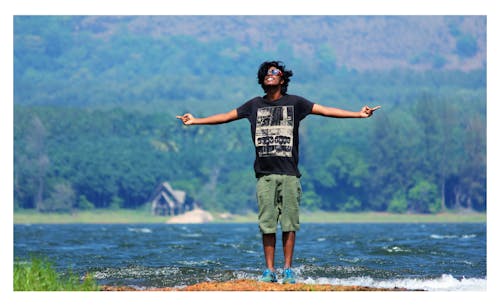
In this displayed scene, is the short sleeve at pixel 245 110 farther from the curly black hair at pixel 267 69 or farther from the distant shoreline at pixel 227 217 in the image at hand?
the distant shoreline at pixel 227 217

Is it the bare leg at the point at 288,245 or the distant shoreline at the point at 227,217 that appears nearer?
the bare leg at the point at 288,245

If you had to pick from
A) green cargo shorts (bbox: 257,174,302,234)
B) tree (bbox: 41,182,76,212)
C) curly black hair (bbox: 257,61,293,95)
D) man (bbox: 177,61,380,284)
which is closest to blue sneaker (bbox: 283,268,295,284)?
man (bbox: 177,61,380,284)

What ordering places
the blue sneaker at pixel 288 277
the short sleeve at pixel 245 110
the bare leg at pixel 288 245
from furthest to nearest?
1. the short sleeve at pixel 245 110
2. the bare leg at pixel 288 245
3. the blue sneaker at pixel 288 277

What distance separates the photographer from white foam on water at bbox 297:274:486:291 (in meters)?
13.7

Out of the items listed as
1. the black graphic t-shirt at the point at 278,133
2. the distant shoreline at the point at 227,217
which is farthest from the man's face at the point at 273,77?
the distant shoreline at the point at 227,217

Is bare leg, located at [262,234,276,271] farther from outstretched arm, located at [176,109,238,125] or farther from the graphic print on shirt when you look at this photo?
outstretched arm, located at [176,109,238,125]

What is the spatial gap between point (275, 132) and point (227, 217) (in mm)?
115058

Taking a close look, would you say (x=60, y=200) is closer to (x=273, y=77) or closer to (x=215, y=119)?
(x=215, y=119)

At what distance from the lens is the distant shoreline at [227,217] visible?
4776 inches

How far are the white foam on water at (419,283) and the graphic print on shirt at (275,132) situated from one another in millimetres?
2733

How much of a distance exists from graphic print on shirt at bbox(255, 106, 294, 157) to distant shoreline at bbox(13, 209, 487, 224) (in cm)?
11011

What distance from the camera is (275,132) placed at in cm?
1138

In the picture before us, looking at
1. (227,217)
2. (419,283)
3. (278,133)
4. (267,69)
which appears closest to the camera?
(278,133)

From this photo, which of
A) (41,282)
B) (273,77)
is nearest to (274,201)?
(273,77)
